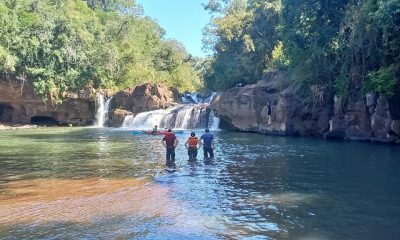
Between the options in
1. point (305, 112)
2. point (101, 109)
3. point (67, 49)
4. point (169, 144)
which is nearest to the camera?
point (169, 144)

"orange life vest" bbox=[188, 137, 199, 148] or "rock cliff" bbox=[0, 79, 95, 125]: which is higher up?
"rock cliff" bbox=[0, 79, 95, 125]

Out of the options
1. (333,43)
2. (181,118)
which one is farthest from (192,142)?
(181,118)

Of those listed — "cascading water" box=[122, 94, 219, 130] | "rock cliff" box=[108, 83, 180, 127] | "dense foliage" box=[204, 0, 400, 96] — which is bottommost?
"cascading water" box=[122, 94, 219, 130]

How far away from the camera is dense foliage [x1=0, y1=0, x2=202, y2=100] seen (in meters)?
43.3

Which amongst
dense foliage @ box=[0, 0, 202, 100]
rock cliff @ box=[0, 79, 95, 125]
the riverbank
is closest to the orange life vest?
dense foliage @ box=[0, 0, 202, 100]

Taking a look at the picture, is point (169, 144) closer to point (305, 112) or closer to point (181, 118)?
point (305, 112)

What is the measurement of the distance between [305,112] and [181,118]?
13.9m

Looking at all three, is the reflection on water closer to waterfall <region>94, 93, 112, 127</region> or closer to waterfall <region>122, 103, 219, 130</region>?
waterfall <region>122, 103, 219, 130</region>

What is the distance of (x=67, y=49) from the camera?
154 ft

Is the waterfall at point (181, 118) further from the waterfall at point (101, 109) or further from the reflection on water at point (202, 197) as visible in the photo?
the reflection on water at point (202, 197)

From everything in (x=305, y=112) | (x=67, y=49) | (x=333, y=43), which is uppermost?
(x=67, y=49)

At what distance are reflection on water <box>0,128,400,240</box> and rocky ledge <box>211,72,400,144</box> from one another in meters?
5.34

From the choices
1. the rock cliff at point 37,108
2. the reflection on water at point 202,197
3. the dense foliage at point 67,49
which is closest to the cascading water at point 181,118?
the rock cliff at point 37,108

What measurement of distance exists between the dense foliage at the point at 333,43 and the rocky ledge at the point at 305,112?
1130 millimetres
